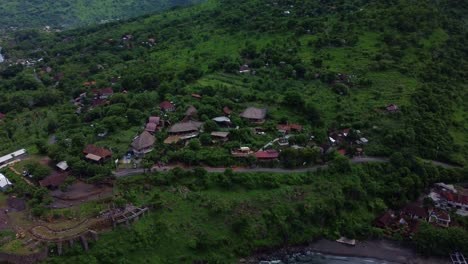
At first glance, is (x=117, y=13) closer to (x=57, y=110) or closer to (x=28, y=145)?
(x=57, y=110)

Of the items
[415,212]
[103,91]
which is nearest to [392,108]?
[415,212]

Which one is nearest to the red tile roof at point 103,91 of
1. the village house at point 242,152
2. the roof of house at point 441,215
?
the village house at point 242,152

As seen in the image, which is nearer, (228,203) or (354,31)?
(228,203)

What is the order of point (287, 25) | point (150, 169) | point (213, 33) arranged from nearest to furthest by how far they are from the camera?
point (150, 169) < point (287, 25) < point (213, 33)

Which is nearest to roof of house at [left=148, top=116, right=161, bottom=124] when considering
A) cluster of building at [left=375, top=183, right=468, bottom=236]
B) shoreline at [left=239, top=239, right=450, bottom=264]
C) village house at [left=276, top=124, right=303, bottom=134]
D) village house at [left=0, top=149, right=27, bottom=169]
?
village house at [left=0, top=149, right=27, bottom=169]

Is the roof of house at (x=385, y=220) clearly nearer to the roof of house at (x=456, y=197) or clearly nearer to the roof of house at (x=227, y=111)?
the roof of house at (x=456, y=197)

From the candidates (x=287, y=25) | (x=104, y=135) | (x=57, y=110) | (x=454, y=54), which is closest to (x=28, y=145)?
(x=104, y=135)
